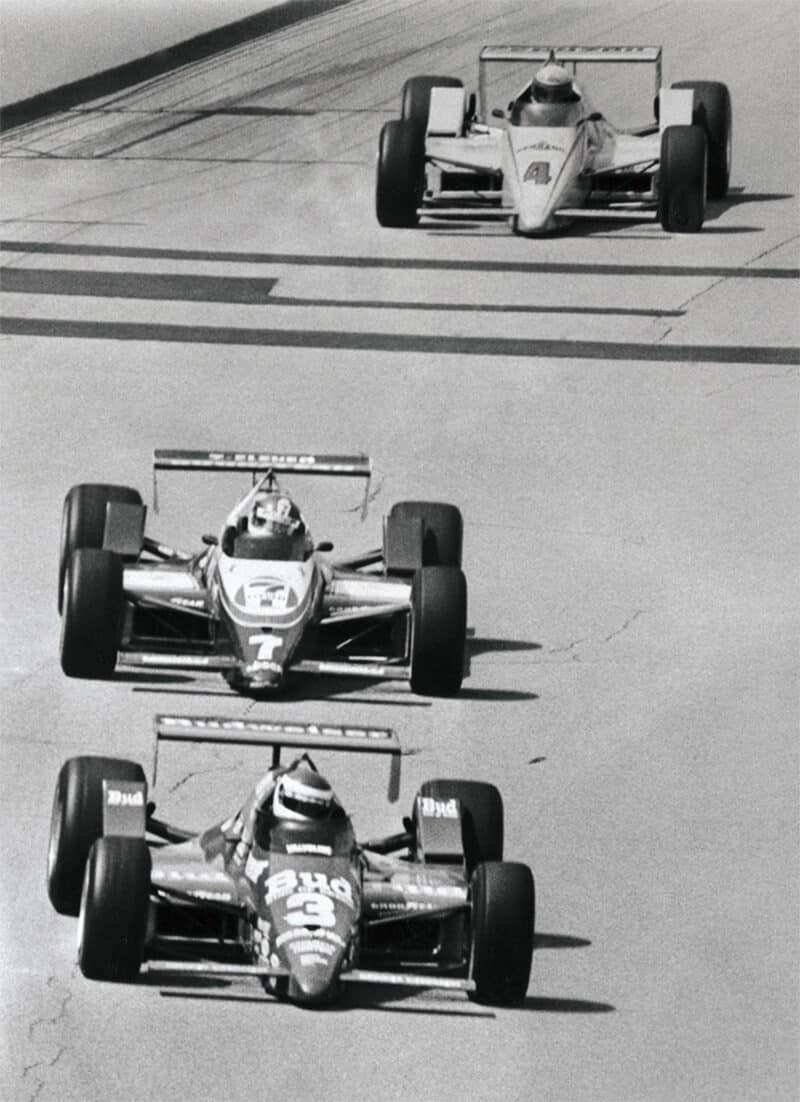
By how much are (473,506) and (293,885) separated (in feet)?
29.5

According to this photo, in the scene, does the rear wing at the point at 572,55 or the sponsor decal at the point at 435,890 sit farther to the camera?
the rear wing at the point at 572,55

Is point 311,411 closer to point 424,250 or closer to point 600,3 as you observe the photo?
point 424,250

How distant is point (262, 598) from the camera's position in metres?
19.7

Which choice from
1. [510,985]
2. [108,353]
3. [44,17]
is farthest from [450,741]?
[44,17]

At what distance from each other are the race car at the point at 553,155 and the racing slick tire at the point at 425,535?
9066 millimetres

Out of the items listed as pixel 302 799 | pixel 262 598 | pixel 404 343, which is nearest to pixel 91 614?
pixel 262 598

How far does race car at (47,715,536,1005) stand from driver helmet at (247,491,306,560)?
11.8ft

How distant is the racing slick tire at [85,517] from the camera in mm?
20766

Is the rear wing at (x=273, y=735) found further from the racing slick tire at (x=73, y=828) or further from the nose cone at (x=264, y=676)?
the nose cone at (x=264, y=676)

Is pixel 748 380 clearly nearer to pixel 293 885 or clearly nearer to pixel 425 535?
pixel 425 535

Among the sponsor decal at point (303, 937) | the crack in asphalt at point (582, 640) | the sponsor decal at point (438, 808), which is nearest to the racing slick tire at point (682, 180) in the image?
Result: the crack in asphalt at point (582, 640)

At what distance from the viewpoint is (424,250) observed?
3103 cm

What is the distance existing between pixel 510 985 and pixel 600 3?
29.3 metres

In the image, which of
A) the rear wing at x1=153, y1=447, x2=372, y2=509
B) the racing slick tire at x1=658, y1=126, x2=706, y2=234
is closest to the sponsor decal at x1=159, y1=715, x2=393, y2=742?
the rear wing at x1=153, y1=447, x2=372, y2=509
